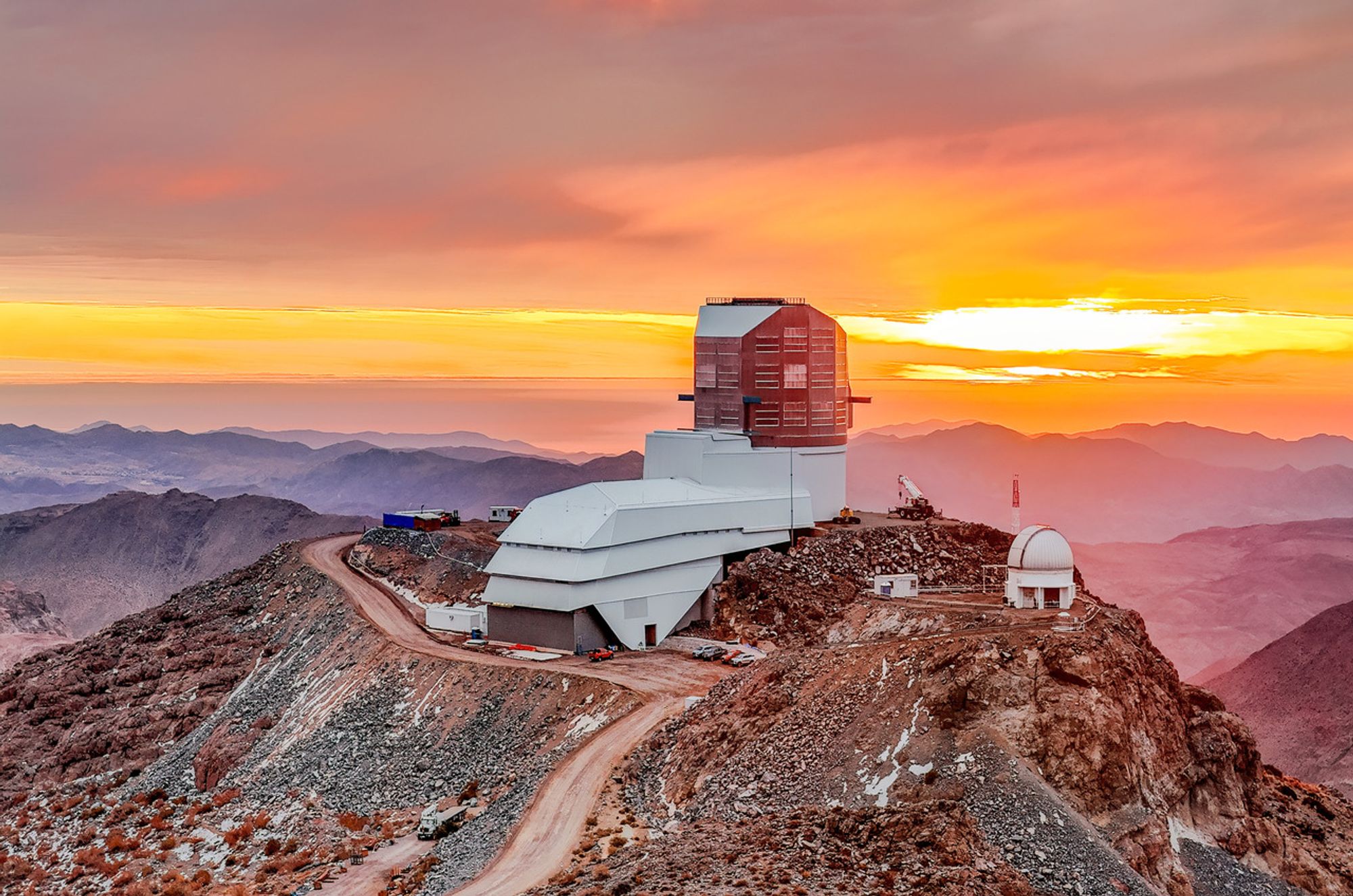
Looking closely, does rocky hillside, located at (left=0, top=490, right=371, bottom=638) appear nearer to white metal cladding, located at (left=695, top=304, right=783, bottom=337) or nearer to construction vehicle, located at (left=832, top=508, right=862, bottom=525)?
white metal cladding, located at (left=695, top=304, right=783, bottom=337)

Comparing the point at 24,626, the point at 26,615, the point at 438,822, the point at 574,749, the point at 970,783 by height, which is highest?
the point at 970,783

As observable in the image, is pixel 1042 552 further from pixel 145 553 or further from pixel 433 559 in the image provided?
pixel 145 553

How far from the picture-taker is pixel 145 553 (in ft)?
630

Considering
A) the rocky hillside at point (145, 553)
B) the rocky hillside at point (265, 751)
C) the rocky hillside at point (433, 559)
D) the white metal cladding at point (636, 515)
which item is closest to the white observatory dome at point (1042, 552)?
the rocky hillside at point (265, 751)

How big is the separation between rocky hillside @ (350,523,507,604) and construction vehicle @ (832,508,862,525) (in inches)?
726

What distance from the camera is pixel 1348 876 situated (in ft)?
132

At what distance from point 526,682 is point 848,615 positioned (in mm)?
12502

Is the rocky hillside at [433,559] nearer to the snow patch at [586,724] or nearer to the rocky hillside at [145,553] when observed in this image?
the snow patch at [586,724]

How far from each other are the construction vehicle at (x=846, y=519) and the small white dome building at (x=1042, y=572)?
2753cm

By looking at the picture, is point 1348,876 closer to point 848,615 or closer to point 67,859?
point 848,615

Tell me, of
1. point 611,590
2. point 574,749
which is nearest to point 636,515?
point 611,590

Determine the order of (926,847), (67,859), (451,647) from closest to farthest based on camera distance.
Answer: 1. (926,847)
2. (67,859)
3. (451,647)

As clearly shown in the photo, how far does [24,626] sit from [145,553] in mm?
41367

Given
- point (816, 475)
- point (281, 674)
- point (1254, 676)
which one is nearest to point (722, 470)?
point (816, 475)
